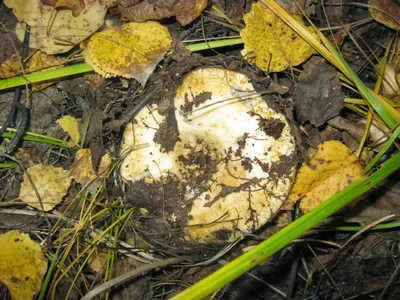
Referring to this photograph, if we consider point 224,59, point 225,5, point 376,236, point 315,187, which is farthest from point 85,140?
point 376,236

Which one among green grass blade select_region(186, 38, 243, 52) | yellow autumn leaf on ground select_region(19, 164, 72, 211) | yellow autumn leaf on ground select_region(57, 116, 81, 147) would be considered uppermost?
green grass blade select_region(186, 38, 243, 52)

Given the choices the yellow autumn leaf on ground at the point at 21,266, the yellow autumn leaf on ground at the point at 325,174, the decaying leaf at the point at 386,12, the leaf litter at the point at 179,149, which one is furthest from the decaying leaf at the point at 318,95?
the yellow autumn leaf on ground at the point at 21,266

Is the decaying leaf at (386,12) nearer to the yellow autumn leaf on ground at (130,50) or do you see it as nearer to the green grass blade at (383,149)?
the green grass blade at (383,149)

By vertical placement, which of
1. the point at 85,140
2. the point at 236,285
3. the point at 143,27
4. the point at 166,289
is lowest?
the point at 166,289

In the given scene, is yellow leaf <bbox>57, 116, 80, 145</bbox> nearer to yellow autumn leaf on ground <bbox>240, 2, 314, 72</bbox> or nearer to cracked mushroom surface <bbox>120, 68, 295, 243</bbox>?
cracked mushroom surface <bbox>120, 68, 295, 243</bbox>

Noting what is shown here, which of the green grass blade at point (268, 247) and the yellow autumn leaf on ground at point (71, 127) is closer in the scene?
the green grass blade at point (268, 247)

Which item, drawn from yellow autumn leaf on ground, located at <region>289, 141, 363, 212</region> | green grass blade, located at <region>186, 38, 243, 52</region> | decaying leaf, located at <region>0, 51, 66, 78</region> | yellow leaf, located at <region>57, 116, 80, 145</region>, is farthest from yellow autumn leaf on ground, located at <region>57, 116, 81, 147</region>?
yellow autumn leaf on ground, located at <region>289, 141, 363, 212</region>

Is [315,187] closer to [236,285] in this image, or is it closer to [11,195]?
[236,285]
